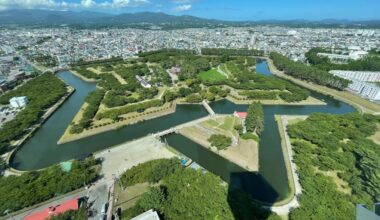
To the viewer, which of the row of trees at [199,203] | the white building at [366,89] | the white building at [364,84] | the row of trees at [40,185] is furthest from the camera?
the white building at [364,84]

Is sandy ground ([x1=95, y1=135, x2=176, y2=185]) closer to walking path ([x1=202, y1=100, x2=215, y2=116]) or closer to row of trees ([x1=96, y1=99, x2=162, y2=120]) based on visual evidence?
row of trees ([x1=96, y1=99, x2=162, y2=120])

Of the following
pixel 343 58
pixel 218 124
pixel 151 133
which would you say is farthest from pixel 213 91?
pixel 343 58

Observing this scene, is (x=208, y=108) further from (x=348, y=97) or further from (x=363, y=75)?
(x=363, y=75)

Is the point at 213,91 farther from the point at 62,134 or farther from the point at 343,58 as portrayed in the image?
the point at 343,58

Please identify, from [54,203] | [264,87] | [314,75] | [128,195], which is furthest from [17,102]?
[314,75]

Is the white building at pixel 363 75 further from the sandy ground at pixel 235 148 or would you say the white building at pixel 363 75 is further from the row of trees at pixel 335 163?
the sandy ground at pixel 235 148

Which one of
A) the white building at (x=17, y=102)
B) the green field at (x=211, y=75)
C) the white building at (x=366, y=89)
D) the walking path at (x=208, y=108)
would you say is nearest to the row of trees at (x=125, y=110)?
the walking path at (x=208, y=108)
